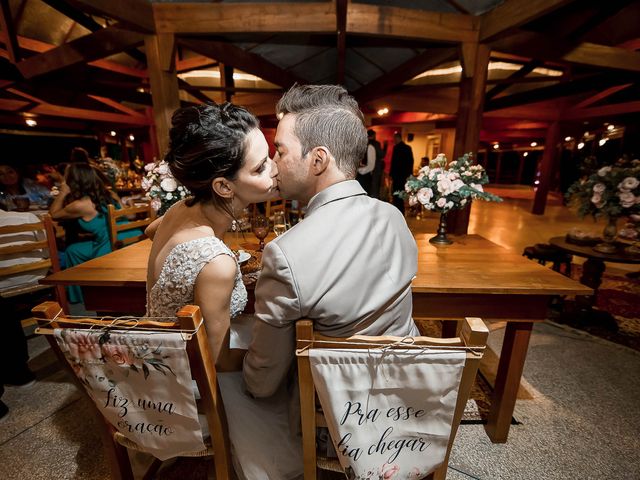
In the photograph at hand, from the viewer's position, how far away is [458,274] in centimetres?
156

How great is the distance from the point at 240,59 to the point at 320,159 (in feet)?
11.7

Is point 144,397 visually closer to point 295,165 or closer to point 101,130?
point 295,165

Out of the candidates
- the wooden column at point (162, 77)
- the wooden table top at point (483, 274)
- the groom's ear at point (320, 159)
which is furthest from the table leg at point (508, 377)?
the wooden column at point (162, 77)

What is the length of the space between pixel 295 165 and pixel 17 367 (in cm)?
247

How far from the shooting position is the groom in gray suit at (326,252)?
0.70 meters

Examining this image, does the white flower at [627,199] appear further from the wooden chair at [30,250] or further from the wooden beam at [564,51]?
the wooden chair at [30,250]

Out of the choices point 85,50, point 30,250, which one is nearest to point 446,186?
point 30,250

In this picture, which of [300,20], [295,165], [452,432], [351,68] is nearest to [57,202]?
[300,20]

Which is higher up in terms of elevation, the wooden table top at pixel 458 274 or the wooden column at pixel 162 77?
the wooden column at pixel 162 77

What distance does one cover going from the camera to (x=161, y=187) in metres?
2.01

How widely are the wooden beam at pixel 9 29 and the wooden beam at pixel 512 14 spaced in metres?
4.58

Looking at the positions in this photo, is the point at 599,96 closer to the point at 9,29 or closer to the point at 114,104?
the point at 9,29

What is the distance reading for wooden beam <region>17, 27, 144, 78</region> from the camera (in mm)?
2791

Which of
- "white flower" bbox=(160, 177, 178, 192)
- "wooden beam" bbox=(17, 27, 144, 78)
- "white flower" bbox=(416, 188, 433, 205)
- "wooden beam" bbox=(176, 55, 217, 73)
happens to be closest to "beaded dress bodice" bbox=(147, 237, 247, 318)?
"white flower" bbox=(160, 177, 178, 192)
